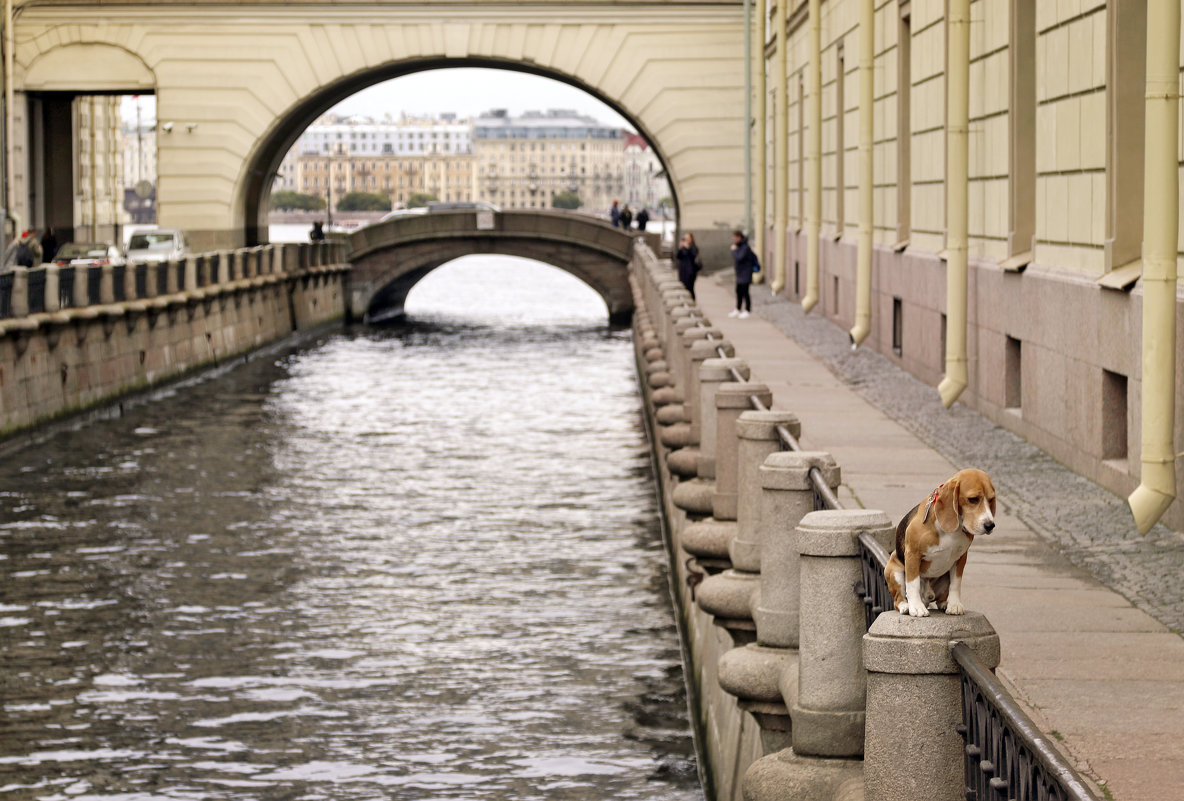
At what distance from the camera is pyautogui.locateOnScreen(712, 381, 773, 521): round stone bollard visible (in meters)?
9.92

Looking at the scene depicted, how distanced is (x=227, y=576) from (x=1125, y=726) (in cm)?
1072

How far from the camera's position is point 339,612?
1421 cm

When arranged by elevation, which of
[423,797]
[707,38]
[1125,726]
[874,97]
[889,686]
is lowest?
[423,797]

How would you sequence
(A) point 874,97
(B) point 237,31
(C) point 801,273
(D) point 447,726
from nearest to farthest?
(D) point 447,726 → (A) point 874,97 → (C) point 801,273 → (B) point 237,31

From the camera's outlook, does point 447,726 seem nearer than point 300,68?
Yes

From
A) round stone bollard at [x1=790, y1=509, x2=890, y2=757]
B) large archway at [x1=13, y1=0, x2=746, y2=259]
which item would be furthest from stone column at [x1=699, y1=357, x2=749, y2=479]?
large archway at [x1=13, y1=0, x2=746, y2=259]

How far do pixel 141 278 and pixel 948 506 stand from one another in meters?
28.3

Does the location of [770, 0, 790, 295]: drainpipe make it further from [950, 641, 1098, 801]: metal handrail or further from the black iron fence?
[950, 641, 1098, 801]: metal handrail

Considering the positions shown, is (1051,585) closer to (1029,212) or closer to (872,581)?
(872,581)

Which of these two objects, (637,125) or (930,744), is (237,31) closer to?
(637,125)

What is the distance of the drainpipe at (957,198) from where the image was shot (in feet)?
47.9

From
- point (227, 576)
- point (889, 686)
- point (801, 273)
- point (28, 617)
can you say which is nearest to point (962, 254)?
point (227, 576)

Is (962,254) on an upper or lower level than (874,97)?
lower

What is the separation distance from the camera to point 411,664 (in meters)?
12.5
